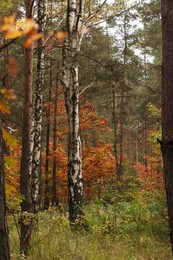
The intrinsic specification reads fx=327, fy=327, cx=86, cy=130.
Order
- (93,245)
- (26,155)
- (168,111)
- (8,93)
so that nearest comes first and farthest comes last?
1. (8,93)
2. (168,111)
3. (26,155)
4. (93,245)

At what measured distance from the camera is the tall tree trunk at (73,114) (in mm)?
8219

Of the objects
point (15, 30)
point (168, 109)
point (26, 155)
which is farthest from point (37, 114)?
point (15, 30)

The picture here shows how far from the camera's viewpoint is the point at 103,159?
18.8m

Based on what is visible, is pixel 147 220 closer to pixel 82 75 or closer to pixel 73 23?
pixel 73 23

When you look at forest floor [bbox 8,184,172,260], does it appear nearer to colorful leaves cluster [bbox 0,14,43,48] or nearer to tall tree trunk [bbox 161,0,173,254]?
tall tree trunk [bbox 161,0,173,254]

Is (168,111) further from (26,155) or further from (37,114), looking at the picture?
(37,114)

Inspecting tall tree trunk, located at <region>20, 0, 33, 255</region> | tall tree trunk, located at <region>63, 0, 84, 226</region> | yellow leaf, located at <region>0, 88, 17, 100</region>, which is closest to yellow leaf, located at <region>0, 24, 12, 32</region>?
yellow leaf, located at <region>0, 88, 17, 100</region>

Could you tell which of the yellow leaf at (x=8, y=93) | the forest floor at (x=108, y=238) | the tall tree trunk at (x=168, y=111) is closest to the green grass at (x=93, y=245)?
the forest floor at (x=108, y=238)

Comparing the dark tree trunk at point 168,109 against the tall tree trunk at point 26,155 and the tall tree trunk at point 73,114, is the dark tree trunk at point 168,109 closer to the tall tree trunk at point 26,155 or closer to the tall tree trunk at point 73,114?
the tall tree trunk at point 26,155

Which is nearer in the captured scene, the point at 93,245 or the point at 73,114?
the point at 93,245

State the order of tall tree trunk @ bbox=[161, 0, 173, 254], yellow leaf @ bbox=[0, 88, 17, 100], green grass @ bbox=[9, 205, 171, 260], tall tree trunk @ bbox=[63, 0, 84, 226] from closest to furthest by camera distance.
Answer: yellow leaf @ bbox=[0, 88, 17, 100] → tall tree trunk @ bbox=[161, 0, 173, 254] → green grass @ bbox=[9, 205, 171, 260] → tall tree trunk @ bbox=[63, 0, 84, 226]

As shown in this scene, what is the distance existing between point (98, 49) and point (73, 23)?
35.6 feet

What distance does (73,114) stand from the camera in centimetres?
841

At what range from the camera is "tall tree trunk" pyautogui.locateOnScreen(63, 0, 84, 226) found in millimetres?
8219
